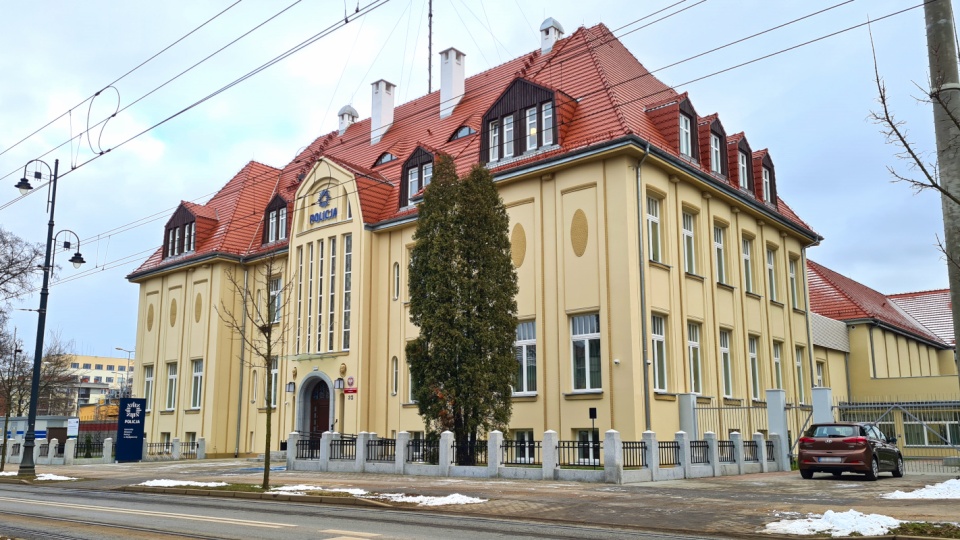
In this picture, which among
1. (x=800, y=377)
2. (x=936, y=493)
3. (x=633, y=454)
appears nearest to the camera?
(x=936, y=493)

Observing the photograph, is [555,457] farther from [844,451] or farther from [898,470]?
[898,470]

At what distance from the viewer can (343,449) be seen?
24.9 m

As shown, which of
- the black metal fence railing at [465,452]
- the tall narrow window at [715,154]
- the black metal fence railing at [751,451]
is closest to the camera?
the black metal fence railing at [465,452]

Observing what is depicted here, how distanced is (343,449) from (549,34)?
18.1 metres

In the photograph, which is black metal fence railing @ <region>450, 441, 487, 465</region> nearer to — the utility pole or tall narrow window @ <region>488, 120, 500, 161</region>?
tall narrow window @ <region>488, 120, 500, 161</region>

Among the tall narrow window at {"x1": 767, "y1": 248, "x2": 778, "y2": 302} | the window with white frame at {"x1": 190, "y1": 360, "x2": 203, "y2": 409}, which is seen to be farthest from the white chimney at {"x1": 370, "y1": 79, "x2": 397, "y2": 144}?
the tall narrow window at {"x1": 767, "y1": 248, "x2": 778, "y2": 302}

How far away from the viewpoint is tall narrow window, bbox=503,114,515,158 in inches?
1095

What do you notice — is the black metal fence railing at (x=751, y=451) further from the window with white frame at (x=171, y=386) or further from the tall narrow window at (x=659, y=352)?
the window with white frame at (x=171, y=386)

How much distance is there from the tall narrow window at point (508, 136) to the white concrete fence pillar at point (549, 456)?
36.1ft

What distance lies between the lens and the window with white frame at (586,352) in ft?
79.8

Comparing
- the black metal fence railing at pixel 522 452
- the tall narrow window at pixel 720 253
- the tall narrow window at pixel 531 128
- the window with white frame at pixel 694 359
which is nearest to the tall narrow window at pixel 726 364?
the window with white frame at pixel 694 359

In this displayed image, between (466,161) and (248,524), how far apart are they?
63.5 ft

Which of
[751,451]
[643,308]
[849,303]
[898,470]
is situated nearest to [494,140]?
[643,308]

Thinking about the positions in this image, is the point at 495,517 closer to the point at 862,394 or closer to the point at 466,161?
the point at 466,161
